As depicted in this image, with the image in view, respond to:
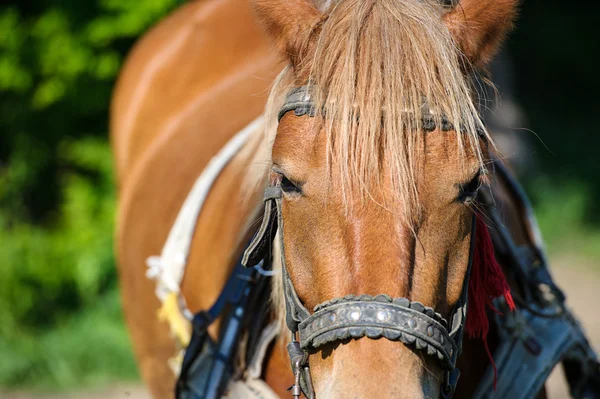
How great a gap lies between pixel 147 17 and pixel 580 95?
8.48m

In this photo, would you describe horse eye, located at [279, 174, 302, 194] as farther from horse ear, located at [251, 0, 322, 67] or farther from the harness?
horse ear, located at [251, 0, 322, 67]

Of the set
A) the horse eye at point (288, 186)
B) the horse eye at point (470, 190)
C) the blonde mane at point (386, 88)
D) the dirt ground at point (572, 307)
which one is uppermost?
the blonde mane at point (386, 88)

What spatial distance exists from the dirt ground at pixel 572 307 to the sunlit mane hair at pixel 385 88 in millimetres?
2930

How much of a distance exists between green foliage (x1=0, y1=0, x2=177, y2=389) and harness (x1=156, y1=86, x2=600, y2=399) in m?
2.91

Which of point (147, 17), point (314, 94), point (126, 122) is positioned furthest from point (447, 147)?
point (147, 17)

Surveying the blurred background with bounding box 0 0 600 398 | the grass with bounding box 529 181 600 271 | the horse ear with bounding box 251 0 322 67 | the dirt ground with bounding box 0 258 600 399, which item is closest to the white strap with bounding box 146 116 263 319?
the horse ear with bounding box 251 0 322 67

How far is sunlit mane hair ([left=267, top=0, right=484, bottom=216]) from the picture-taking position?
1411 millimetres

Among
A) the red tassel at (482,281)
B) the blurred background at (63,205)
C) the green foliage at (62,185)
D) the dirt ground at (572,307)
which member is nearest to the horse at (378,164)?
the red tassel at (482,281)

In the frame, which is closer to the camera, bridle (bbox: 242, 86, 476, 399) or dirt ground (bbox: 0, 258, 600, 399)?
bridle (bbox: 242, 86, 476, 399)

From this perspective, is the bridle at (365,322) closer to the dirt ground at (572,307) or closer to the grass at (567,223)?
the dirt ground at (572,307)

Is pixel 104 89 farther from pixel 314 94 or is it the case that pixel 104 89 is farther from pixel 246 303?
pixel 314 94

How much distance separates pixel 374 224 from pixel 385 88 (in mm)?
282

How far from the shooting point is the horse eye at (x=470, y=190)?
1471 millimetres

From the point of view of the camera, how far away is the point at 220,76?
11.3 feet
